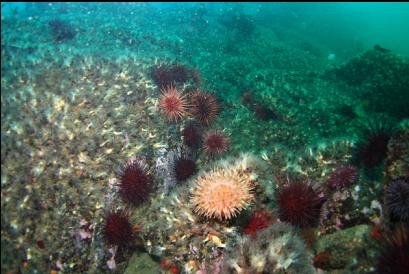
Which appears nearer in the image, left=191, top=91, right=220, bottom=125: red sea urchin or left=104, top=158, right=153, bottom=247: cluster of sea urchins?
left=104, top=158, right=153, bottom=247: cluster of sea urchins

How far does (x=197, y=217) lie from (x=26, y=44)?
8376 millimetres

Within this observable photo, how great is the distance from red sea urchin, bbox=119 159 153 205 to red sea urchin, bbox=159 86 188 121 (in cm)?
206

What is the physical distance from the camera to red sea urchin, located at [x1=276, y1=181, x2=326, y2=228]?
6430mm

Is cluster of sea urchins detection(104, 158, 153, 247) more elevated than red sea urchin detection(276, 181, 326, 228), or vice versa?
red sea urchin detection(276, 181, 326, 228)

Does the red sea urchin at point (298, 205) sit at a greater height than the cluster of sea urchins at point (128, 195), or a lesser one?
greater

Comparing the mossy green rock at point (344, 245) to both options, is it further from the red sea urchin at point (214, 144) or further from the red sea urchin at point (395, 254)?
the red sea urchin at point (214, 144)

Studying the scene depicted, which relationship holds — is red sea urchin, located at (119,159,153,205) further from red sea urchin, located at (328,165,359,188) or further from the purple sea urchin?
the purple sea urchin

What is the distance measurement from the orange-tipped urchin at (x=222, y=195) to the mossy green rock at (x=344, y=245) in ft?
5.32

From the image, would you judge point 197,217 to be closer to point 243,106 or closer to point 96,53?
point 243,106

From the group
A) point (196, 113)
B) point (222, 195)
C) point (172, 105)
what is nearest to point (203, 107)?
point (196, 113)

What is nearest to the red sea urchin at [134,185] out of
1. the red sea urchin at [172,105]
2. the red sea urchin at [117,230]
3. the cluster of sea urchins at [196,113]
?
the red sea urchin at [117,230]

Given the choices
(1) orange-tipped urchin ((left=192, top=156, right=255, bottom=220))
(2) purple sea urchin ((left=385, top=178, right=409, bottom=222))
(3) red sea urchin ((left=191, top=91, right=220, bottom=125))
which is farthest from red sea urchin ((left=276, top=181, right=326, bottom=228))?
(3) red sea urchin ((left=191, top=91, right=220, bottom=125))

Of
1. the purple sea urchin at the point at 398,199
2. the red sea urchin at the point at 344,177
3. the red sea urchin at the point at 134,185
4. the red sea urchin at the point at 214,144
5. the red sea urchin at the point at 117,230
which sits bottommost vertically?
the red sea urchin at the point at 117,230

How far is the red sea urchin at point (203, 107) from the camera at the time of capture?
9609 mm
